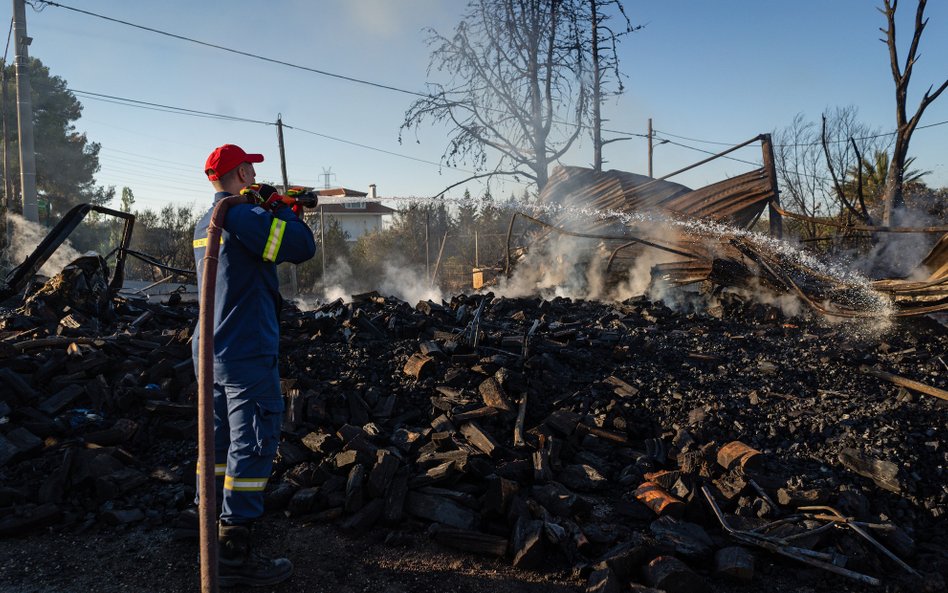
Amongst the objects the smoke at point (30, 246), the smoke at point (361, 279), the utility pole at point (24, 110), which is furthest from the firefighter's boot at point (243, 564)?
the smoke at point (361, 279)

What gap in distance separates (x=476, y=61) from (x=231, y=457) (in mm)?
19982

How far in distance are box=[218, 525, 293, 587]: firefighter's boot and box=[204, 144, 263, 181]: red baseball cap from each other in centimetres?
182

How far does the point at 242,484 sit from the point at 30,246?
13386 mm

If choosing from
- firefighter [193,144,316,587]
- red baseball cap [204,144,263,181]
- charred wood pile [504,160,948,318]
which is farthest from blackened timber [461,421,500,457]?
charred wood pile [504,160,948,318]

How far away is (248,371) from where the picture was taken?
2881mm

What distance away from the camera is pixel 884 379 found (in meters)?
5.04

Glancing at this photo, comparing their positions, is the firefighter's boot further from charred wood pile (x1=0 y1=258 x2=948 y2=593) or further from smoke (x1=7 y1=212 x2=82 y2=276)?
smoke (x1=7 y1=212 x2=82 y2=276)

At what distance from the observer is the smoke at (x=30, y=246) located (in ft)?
36.5

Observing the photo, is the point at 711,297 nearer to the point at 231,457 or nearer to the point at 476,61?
the point at 231,457

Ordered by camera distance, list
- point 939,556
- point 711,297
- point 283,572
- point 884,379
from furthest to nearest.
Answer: point 711,297
point 884,379
point 939,556
point 283,572

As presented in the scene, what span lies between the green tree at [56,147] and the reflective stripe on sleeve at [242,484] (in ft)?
108

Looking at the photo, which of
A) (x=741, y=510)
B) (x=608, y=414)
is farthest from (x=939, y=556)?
(x=608, y=414)

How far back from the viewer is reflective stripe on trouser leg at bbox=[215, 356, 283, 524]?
2842mm

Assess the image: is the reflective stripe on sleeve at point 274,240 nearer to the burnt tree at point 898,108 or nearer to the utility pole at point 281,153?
the burnt tree at point 898,108
